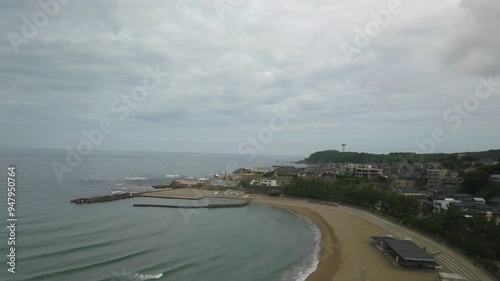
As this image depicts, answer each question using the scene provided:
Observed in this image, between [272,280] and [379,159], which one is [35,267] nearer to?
[272,280]

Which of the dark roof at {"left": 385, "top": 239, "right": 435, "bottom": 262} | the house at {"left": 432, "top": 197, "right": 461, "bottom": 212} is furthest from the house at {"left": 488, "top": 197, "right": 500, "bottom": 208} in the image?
the dark roof at {"left": 385, "top": 239, "right": 435, "bottom": 262}

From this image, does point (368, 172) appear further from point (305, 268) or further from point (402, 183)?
point (305, 268)

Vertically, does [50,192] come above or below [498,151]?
below

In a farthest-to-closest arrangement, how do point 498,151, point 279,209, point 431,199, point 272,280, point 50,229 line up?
point 498,151
point 279,209
point 431,199
point 50,229
point 272,280

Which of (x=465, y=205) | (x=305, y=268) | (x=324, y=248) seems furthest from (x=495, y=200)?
(x=305, y=268)

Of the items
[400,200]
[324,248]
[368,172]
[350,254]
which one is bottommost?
[324,248]

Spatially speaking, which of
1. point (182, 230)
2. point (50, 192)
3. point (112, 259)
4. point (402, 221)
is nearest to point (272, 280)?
point (112, 259)
